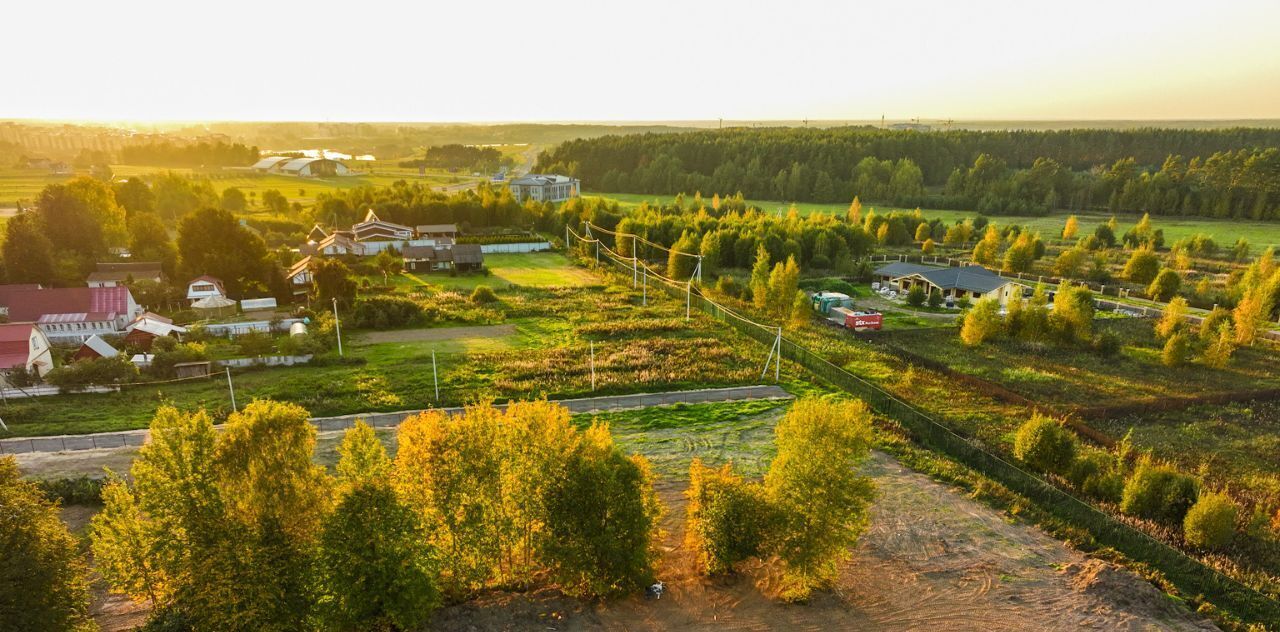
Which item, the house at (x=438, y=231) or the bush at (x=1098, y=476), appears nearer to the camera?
the bush at (x=1098, y=476)

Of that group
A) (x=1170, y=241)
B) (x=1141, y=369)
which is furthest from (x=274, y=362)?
(x=1170, y=241)

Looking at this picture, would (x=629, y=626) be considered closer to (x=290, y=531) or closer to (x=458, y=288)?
(x=290, y=531)

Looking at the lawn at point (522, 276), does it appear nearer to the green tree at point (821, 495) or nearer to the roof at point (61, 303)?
the roof at point (61, 303)

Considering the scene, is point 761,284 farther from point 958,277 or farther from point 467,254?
point 467,254

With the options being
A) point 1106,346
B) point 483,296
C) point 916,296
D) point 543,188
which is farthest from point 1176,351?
point 543,188

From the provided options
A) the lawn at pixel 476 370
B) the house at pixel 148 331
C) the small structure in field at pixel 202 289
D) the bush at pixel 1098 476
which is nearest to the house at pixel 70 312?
the house at pixel 148 331

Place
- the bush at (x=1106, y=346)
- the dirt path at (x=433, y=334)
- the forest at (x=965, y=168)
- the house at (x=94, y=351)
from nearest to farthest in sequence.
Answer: the house at (x=94, y=351), the bush at (x=1106, y=346), the dirt path at (x=433, y=334), the forest at (x=965, y=168)

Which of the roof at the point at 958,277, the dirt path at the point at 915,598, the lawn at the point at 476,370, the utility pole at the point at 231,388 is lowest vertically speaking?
the dirt path at the point at 915,598

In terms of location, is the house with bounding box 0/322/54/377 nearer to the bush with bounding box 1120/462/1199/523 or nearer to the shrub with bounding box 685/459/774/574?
the shrub with bounding box 685/459/774/574
